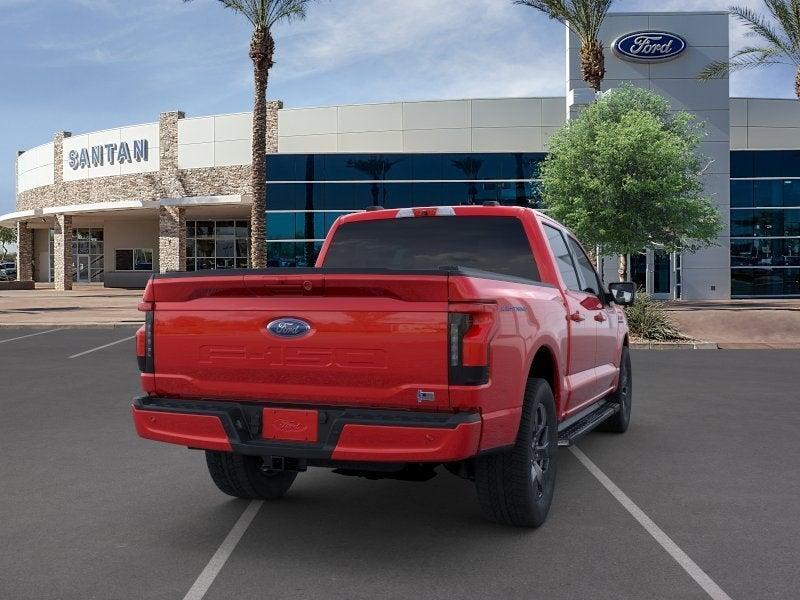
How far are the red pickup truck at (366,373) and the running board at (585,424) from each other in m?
0.41

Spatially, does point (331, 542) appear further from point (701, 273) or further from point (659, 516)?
point (701, 273)

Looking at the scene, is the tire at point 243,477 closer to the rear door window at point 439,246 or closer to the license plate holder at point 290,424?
the license plate holder at point 290,424

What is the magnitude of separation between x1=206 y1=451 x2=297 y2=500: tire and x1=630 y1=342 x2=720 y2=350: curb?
12.7 metres

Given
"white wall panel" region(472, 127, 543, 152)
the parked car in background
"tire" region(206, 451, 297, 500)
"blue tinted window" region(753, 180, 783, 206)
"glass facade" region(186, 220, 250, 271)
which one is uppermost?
"white wall panel" region(472, 127, 543, 152)

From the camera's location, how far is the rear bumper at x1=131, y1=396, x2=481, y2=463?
3.84 meters

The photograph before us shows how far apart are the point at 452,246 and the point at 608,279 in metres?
28.8

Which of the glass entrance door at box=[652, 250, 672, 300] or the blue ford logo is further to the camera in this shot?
the glass entrance door at box=[652, 250, 672, 300]

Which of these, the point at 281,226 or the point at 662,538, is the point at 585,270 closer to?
the point at 662,538

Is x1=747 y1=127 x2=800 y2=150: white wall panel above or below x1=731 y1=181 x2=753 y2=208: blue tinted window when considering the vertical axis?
above

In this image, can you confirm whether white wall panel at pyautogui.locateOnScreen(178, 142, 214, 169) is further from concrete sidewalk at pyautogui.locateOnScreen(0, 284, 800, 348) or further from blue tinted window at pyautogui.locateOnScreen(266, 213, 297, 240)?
concrete sidewalk at pyautogui.locateOnScreen(0, 284, 800, 348)

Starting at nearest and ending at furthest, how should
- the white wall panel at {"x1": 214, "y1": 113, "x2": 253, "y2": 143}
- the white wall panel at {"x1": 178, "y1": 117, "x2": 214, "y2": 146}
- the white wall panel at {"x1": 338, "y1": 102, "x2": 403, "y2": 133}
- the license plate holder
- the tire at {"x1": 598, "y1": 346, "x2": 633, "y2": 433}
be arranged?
1. the license plate holder
2. the tire at {"x1": 598, "y1": 346, "x2": 633, "y2": 433}
3. the white wall panel at {"x1": 338, "y1": 102, "x2": 403, "y2": 133}
4. the white wall panel at {"x1": 214, "y1": 113, "x2": 253, "y2": 143}
5. the white wall panel at {"x1": 178, "y1": 117, "x2": 214, "y2": 146}

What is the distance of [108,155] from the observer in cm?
4644

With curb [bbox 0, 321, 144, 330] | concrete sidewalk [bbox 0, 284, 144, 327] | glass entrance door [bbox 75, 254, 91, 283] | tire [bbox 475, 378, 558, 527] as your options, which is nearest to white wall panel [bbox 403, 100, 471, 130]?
concrete sidewalk [bbox 0, 284, 144, 327]

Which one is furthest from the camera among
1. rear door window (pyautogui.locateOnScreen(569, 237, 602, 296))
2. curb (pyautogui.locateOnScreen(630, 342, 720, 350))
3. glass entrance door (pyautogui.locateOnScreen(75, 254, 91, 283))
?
glass entrance door (pyautogui.locateOnScreen(75, 254, 91, 283))
